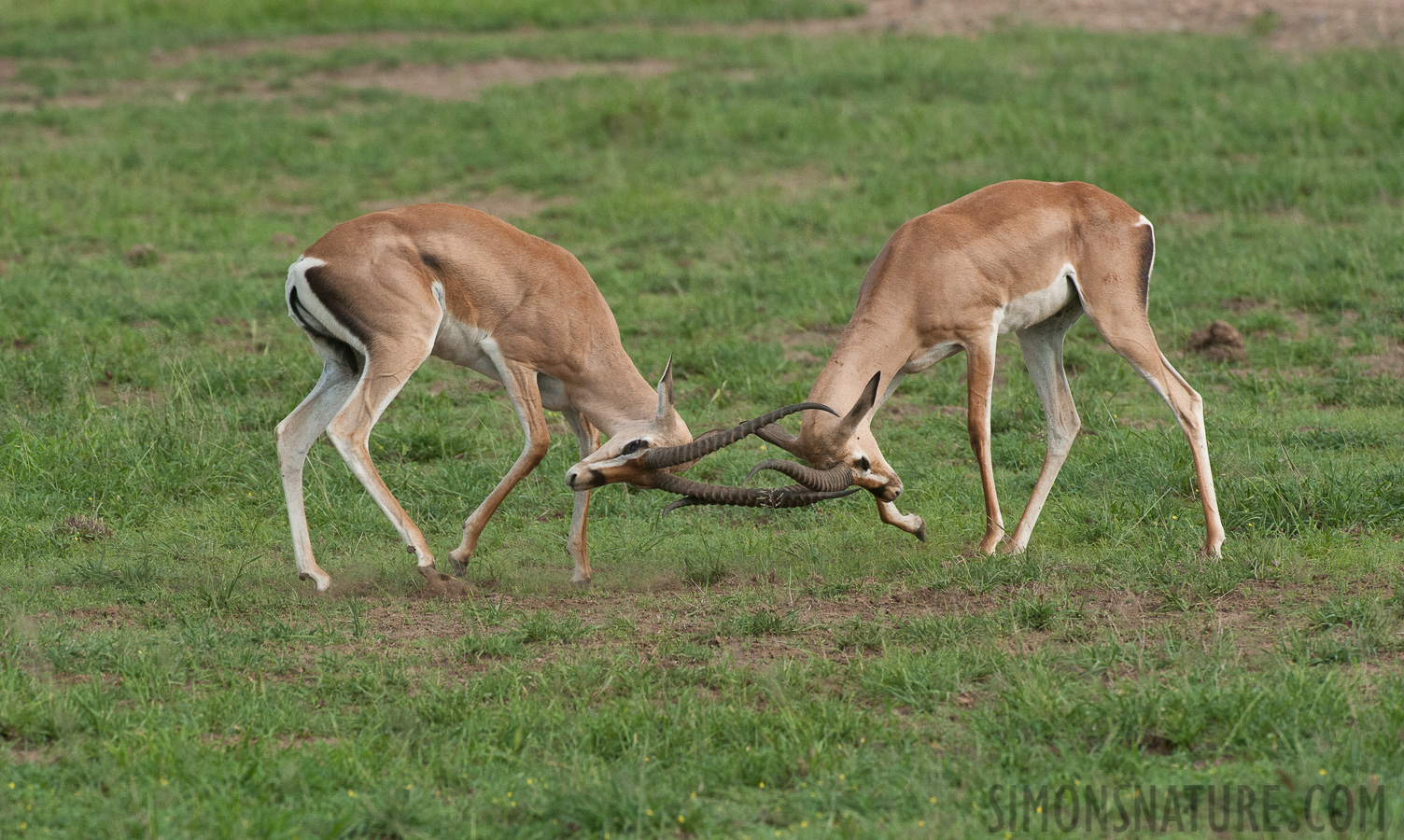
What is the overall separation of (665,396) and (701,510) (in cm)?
142

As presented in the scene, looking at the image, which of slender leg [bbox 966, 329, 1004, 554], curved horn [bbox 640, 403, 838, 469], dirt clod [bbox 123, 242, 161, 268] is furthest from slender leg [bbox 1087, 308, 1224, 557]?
dirt clod [bbox 123, 242, 161, 268]

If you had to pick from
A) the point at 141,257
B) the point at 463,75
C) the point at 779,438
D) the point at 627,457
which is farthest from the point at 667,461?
the point at 463,75

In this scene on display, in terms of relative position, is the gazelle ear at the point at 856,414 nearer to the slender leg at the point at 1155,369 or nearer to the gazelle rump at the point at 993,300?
the gazelle rump at the point at 993,300

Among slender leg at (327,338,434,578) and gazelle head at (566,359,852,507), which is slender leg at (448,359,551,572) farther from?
gazelle head at (566,359,852,507)

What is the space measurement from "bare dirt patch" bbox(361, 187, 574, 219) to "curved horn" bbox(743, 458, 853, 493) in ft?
22.7

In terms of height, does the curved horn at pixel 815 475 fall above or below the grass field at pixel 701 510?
above

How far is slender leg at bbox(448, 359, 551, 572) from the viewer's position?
20.8 feet

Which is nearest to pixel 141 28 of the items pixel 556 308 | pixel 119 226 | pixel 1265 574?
pixel 119 226

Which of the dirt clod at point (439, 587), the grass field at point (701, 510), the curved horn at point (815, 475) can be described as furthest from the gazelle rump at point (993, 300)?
the dirt clod at point (439, 587)

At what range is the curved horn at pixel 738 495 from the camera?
5.67 meters

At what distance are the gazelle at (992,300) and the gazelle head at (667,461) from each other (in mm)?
544

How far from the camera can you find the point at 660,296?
10289 mm

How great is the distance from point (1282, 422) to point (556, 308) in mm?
4014

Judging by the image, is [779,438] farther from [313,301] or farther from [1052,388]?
[313,301]
